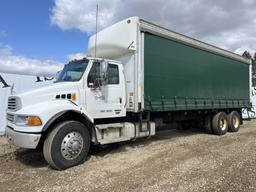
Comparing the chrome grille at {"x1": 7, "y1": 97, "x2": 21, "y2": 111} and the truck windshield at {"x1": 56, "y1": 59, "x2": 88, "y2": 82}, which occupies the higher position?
the truck windshield at {"x1": 56, "y1": 59, "x2": 88, "y2": 82}

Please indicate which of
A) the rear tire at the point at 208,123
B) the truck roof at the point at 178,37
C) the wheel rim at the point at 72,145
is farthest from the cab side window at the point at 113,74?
the rear tire at the point at 208,123

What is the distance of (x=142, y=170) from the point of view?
539cm

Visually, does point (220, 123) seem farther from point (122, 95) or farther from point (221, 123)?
point (122, 95)

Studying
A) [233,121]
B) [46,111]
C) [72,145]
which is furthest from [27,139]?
[233,121]

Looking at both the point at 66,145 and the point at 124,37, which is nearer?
the point at 66,145

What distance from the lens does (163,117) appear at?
8648 mm

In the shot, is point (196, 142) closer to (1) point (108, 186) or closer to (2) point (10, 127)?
(1) point (108, 186)

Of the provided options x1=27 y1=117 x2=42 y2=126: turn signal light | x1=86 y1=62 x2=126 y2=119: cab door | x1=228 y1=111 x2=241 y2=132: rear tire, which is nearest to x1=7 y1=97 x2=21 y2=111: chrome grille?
x1=27 y1=117 x2=42 y2=126: turn signal light

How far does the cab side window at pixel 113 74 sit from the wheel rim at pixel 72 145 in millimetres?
1825

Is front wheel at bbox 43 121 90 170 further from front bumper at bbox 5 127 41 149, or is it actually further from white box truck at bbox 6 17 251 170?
front bumper at bbox 5 127 41 149

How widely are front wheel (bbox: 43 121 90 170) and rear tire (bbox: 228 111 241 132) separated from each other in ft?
25.5

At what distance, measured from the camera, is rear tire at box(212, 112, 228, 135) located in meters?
10.4

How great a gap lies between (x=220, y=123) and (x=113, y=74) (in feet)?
19.7

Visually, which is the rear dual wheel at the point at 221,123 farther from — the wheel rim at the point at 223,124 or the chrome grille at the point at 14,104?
the chrome grille at the point at 14,104
